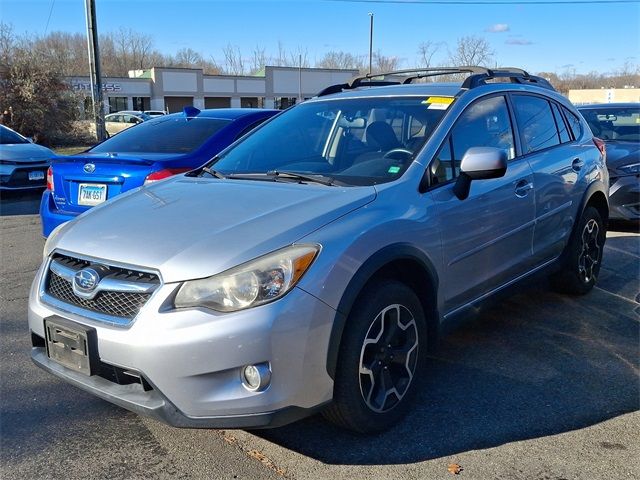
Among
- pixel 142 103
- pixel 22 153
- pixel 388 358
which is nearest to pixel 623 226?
pixel 388 358

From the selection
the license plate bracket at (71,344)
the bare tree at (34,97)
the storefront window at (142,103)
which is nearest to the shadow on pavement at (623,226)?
the license plate bracket at (71,344)

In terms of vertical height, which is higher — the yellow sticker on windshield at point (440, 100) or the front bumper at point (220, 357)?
the yellow sticker on windshield at point (440, 100)

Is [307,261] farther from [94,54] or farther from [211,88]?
[211,88]

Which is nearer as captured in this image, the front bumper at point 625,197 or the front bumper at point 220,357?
the front bumper at point 220,357

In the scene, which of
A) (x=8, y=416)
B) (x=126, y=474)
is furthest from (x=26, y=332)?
(x=126, y=474)

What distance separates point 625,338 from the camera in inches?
168

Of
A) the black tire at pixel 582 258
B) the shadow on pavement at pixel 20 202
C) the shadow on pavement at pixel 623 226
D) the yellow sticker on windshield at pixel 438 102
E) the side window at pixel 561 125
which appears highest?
the yellow sticker on windshield at pixel 438 102

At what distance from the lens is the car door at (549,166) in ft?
13.9

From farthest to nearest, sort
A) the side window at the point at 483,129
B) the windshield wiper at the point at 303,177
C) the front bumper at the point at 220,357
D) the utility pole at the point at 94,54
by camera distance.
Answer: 1. the utility pole at the point at 94,54
2. the side window at the point at 483,129
3. the windshield wiper at the point at 303,177
4. the front bumper at the point at 220,357

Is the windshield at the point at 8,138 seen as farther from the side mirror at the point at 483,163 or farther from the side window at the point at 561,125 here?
the side mirror at the point at 483,163

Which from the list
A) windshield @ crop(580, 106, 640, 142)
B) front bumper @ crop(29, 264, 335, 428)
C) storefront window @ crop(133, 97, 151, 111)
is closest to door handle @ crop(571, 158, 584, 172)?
front bumper @ crop(29, 264, 335, 428)

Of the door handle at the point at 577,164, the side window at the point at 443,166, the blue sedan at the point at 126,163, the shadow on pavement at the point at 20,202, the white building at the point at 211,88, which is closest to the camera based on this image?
the side window at the point at 443,166

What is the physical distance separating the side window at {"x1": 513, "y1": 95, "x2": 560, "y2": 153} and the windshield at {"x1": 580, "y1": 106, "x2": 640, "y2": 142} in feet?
14.7

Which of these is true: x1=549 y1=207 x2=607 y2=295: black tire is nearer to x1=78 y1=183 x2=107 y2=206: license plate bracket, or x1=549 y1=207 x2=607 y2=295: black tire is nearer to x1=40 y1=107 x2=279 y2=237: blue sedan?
x1=40 y1=107 x2=279 y2=237: blue sedan
